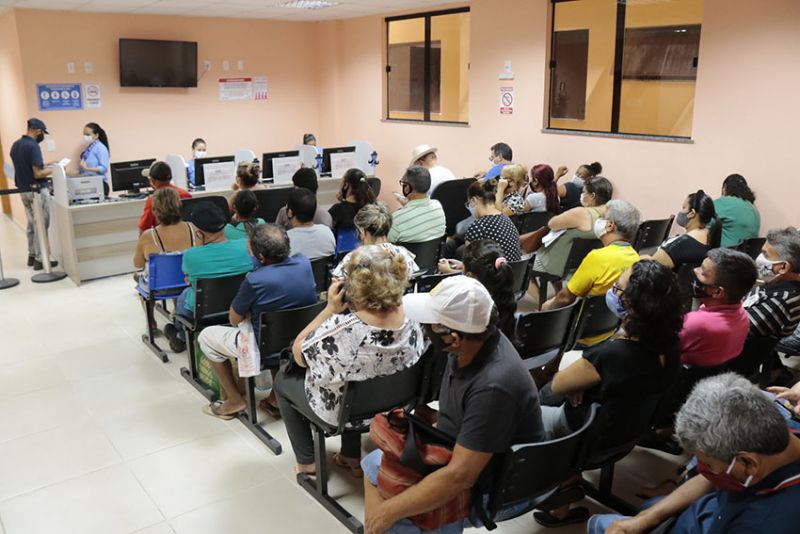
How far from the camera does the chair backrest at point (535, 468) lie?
77.7 inches

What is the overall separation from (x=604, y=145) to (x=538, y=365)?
13.4ft

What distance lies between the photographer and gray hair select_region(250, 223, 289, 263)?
10.8 ft

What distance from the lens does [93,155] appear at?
26.9ft

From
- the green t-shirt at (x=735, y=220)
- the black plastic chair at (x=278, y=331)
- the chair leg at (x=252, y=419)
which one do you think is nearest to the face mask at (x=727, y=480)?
the black plastic chair at (x=278, y=331)

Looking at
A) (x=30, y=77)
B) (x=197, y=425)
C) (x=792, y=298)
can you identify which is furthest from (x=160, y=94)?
(x=792, y=298)

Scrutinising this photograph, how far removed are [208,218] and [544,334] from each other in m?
2.01

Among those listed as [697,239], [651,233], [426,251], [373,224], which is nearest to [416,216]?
[426,251]

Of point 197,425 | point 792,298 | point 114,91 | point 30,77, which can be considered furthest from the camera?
point 114,91

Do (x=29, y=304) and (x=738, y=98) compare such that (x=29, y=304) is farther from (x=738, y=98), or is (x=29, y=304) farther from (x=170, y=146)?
(x=738, y=98)

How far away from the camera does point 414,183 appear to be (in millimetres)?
4789

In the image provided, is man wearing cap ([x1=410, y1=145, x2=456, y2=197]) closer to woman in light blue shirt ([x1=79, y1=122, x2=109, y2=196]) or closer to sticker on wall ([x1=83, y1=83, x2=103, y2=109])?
woman in light blue shirt ([x1=79, y1=122, x2=109, y2=196])

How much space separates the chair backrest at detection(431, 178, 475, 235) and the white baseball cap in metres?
4.37

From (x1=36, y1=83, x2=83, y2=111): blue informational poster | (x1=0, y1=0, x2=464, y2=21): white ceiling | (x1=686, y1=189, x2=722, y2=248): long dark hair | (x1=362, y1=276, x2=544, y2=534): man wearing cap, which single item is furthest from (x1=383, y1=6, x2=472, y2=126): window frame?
(x1=362, y1=276, x2=544, y2=534): man wearing cap

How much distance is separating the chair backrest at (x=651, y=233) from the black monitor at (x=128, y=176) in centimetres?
498
